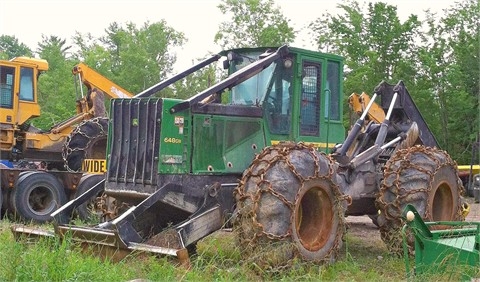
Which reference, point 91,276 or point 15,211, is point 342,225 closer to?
point 91,276

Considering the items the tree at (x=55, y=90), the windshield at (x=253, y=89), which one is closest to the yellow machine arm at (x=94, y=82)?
the windshield at (x=253, y=89)

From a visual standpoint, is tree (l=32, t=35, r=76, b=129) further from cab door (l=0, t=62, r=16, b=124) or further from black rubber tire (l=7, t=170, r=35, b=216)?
black rubber tire (l=7, t=170, r=35, b=216)

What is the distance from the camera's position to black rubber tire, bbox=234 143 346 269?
7.20 metres

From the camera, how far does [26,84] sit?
1661 centimetres

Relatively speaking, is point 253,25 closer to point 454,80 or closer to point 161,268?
point 454,80

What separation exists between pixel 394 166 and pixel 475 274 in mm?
2739

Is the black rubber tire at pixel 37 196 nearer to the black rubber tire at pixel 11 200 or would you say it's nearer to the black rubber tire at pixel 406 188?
the black rubber tire at pixel 11 200

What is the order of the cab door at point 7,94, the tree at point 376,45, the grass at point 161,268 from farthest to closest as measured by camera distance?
the tree at point 376,45, the cab door at point 7,94, the grass at point 161,268

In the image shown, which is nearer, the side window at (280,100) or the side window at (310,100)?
the side window at (280,100)

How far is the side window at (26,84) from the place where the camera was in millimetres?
16547

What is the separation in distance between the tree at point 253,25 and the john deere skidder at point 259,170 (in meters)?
26.7

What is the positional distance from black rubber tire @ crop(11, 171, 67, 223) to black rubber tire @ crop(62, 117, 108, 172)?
2.39 metres

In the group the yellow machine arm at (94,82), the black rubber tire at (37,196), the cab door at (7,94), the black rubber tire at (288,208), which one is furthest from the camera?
the yellow machine arm at (94,82)

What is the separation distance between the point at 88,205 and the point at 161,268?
167 inches
